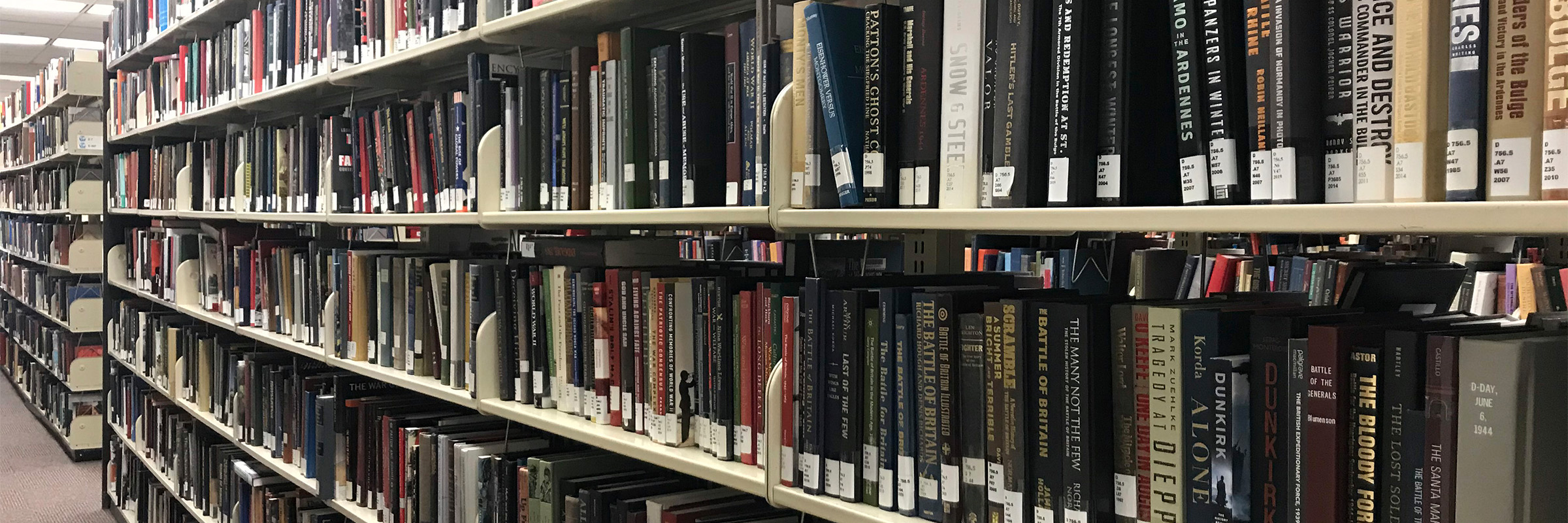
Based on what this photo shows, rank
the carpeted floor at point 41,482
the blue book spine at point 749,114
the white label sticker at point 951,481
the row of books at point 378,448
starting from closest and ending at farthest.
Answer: the white label sticker at point 951,481, the blue book spine at point 749,114, the row of books at point 378,448, the carpeted floor at point 41,482

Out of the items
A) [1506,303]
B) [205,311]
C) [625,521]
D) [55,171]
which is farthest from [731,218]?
[55,171]

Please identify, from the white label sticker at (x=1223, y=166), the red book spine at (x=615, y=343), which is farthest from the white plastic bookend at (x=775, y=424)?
the white label sticker at (x=1223, y=166)

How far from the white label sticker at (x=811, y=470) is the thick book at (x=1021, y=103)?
39 centimetres

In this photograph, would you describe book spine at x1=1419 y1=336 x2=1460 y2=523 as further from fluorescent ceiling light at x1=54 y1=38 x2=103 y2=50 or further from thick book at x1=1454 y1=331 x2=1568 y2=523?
fluorescent ceiling light at x1=54 y1=38 x2=103 y2=50

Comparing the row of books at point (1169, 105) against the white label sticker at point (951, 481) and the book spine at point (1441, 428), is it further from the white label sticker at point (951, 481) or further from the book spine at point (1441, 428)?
the white label sticker at point (951, 481)

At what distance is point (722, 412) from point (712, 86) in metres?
0.43

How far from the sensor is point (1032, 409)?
1.06 metres

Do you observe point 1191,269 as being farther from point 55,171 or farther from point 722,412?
point 55,171

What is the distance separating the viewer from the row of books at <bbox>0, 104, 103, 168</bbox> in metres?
5.75

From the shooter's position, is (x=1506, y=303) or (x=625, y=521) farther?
(x=1506, y=303)

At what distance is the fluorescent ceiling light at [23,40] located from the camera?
8.92 metres

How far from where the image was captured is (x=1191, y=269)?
182cm

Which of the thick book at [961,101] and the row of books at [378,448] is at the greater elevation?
the thick book at [961,101]

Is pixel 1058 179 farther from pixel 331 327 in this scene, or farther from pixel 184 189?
pixel 184 189
